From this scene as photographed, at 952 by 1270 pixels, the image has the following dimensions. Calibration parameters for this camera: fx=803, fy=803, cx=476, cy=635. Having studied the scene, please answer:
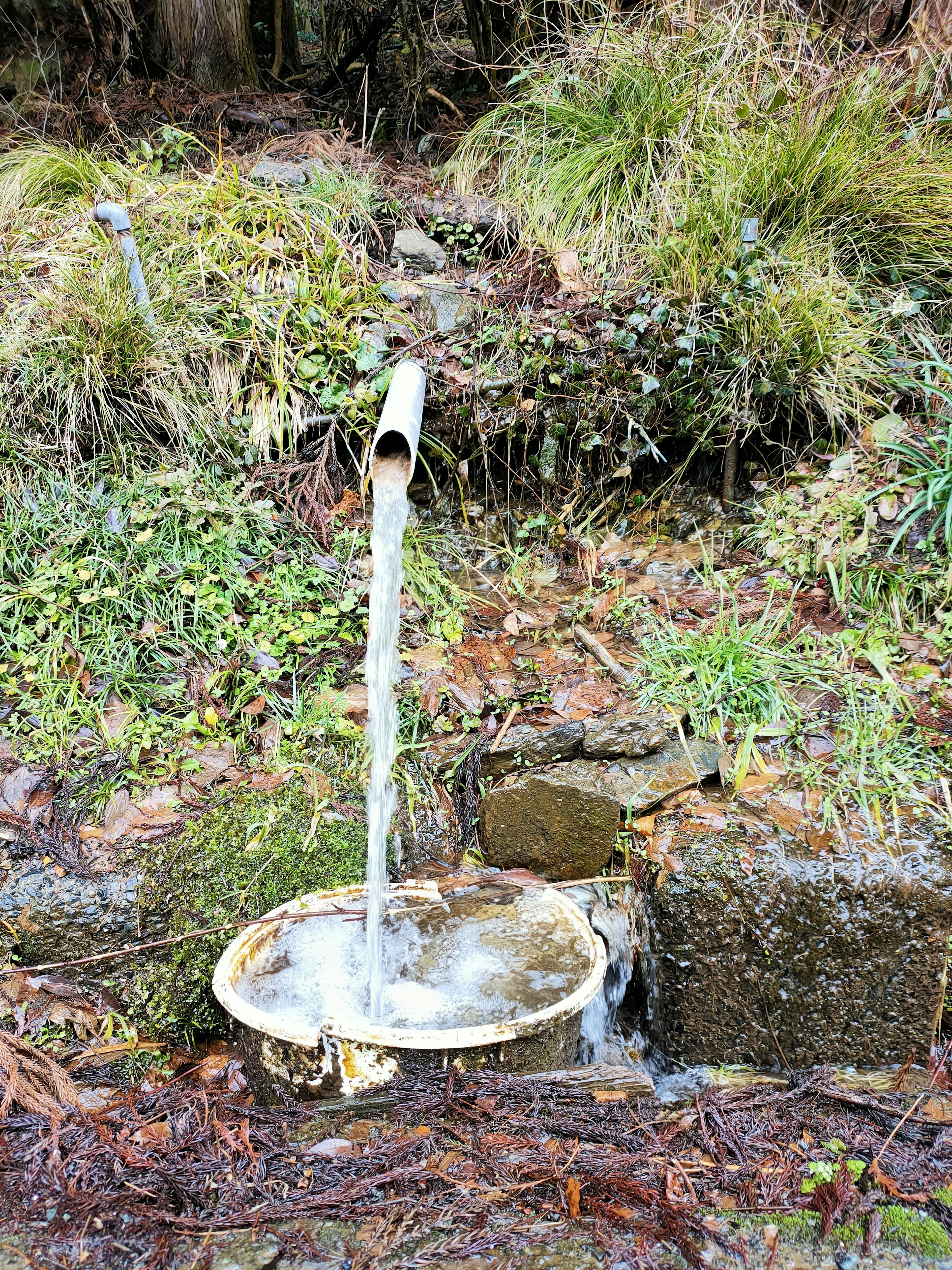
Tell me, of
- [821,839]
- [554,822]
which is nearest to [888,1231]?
[821,839]

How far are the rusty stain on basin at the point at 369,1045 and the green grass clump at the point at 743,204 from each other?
267 centimetres

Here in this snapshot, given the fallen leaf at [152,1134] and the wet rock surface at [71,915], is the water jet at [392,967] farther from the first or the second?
the wet rock surface at [71,915]

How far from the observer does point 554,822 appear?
9.46 feet

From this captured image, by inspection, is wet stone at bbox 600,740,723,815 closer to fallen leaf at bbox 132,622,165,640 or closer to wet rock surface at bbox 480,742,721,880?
wet rock surface at bbox 480,742,721,880

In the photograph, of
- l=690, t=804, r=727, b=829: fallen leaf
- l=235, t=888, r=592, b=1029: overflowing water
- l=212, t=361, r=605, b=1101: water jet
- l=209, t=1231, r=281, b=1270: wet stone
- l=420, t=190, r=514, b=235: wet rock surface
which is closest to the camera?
l=209, t=1231, r=281, b=1270: wet stone

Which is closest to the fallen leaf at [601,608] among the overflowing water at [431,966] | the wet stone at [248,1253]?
the overflowing water at [431,966]

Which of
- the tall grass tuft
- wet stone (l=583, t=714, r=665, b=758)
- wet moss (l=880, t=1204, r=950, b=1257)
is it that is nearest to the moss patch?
wet stone (l=583, t=714, r=665, b=758)

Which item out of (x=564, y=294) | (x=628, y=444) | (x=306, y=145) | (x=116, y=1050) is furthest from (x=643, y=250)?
(x=116, y=1050)

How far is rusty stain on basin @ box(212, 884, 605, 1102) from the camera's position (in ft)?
6.10

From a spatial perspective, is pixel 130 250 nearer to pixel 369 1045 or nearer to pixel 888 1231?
pixel 369 1045

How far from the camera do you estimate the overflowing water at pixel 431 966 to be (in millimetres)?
2201

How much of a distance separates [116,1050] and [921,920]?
248 cm

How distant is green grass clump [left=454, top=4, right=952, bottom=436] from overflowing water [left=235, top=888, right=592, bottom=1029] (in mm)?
2376

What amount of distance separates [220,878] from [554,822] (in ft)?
3.77
